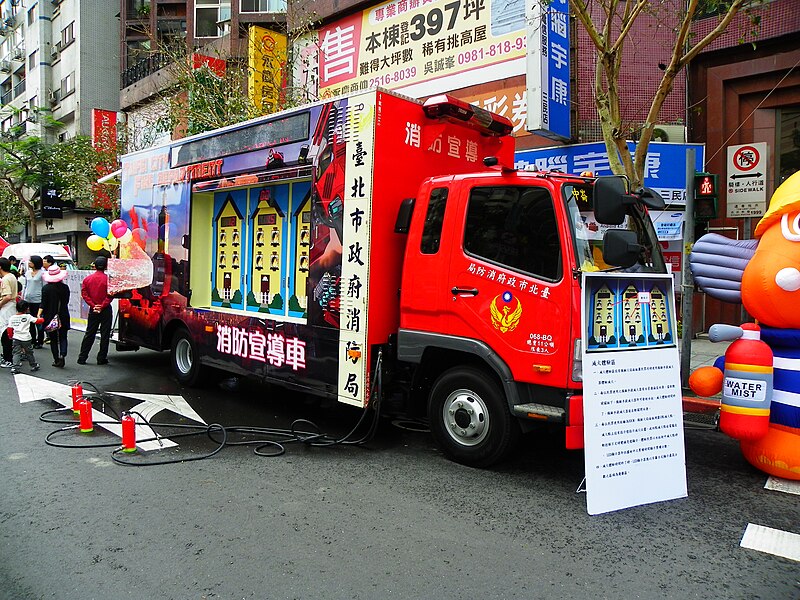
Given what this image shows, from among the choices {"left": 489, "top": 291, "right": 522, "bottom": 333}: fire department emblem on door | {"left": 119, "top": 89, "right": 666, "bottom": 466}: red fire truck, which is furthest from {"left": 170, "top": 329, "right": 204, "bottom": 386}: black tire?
{"left": 489, "top": 291, "right": 522, "bottom": 333}: fire department emblem on door

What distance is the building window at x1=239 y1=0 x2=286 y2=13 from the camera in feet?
71.8

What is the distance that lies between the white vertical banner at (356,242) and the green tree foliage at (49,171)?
19.0 m

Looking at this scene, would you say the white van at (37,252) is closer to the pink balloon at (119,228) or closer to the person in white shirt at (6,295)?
the person in white shirt at (6,295)

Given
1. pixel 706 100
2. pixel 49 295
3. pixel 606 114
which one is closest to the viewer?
pixel 606 114

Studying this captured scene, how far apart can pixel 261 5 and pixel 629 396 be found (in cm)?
2216

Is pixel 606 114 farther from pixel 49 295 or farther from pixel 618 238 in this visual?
pixel 49 295

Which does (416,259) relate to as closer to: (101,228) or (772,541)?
(772,541)

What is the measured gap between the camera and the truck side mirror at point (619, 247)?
436 centimetres

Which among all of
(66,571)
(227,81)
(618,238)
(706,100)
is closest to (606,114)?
(618,238)

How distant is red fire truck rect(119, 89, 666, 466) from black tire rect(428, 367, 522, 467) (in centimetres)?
1

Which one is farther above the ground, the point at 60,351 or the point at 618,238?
the point at 618,238

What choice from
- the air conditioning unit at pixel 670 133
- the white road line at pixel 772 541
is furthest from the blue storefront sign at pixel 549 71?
the white road line at pixel 772 541

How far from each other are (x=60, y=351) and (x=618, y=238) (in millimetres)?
9580

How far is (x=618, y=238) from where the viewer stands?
436 cm
